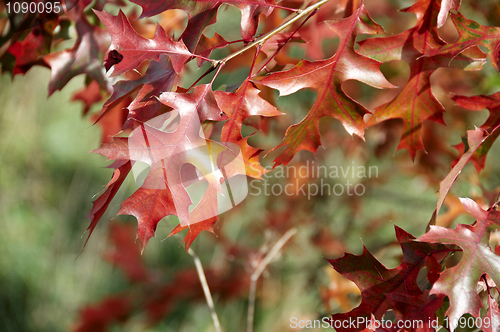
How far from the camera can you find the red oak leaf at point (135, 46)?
14.8 inches

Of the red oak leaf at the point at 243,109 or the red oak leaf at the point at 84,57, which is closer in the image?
the red oak leaf at the point at 243,109

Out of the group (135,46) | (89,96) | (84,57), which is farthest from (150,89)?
(89,96)

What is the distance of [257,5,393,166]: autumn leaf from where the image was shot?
43 centimetres

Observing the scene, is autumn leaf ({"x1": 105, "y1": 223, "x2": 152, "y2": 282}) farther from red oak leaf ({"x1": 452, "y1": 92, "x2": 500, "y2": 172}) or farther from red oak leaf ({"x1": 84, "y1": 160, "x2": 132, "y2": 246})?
red oak leaf ({"x1": 452, "y1": 92, "x2": 500, "y2": 172})

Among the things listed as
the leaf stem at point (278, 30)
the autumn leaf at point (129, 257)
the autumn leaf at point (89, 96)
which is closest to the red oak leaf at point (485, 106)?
the leaf stem at point (278, 30)

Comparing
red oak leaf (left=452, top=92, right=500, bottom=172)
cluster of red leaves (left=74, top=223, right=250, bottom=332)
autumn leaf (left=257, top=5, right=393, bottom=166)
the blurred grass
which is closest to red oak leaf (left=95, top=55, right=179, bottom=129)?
autumn leaf (left=257, top=5, right=393, bottom=166)

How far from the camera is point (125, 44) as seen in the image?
1.24 feet

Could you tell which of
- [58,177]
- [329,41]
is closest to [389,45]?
[329,41]

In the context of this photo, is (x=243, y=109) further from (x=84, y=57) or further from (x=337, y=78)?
(x=84, y=57)

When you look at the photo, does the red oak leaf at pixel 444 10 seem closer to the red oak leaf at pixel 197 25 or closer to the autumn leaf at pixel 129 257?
the red oak leaf at pixel 197 25

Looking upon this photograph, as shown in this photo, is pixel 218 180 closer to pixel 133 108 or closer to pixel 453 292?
pixel 133 108

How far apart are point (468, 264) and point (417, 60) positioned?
296mm

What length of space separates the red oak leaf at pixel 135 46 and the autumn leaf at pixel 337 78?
0.33ft

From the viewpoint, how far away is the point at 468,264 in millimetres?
368
